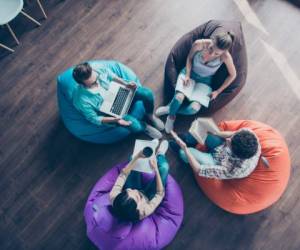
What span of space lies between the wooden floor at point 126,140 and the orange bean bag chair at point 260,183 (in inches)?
14.1

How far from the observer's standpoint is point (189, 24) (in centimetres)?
386

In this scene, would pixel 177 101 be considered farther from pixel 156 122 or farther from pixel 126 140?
pixel 126 140

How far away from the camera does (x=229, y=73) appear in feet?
9.96

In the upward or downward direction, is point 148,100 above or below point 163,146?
above

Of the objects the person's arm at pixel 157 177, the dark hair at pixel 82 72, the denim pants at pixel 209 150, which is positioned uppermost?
the dark hair at pixel 82 72

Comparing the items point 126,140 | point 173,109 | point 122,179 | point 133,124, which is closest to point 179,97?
point 173,109

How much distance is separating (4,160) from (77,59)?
141 centimetres

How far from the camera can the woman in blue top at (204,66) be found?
2725mm

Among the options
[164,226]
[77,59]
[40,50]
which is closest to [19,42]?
[40,50]

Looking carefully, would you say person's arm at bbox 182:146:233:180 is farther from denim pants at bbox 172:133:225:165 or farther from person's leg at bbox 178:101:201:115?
person's leg at bbox 178:101:201:115

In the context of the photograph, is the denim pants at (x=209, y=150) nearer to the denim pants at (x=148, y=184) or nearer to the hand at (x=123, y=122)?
the denim pants at (x=148, y=184)

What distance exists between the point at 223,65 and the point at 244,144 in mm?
1041

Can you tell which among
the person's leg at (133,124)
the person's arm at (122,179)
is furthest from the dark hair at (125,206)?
the person's leg at (133,124)

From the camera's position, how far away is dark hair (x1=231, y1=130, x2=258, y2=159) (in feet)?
8.02
